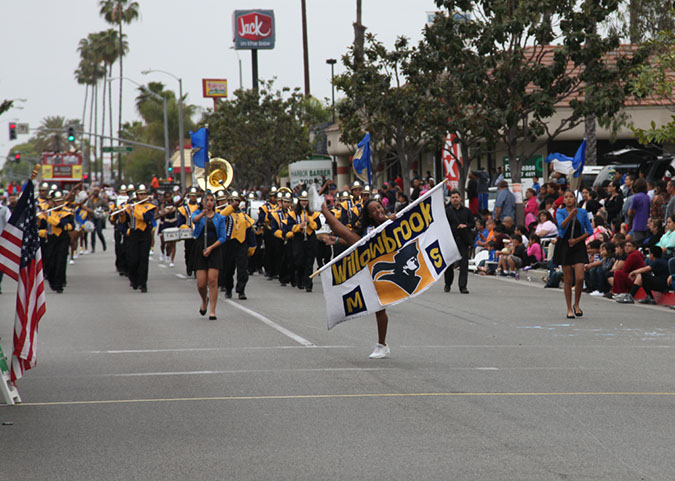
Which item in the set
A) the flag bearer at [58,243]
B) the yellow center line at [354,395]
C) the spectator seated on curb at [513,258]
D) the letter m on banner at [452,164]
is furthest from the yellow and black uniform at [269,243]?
the yellow center line at [354,395]

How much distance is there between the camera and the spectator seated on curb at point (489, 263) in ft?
83.3

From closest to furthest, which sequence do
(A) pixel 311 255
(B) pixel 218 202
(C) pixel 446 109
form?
(B) pixel 218 202
(A) pixel 311 255
(C) pixel 446 109

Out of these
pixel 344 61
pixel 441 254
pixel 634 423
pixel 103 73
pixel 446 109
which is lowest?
pixel 634 423

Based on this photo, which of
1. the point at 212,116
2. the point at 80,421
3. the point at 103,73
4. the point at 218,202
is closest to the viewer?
the point at 80,421

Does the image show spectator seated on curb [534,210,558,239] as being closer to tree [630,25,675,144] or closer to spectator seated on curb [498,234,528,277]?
spectator seated on curb [498,234,528,277]

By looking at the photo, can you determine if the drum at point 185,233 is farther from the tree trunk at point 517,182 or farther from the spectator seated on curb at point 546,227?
the tree trunk at point 517,182

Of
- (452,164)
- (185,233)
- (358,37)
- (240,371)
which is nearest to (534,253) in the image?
(452,164)

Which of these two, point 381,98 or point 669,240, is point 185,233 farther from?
point 381,98

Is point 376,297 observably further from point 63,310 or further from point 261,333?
point 63,310

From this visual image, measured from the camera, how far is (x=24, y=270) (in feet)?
30.7

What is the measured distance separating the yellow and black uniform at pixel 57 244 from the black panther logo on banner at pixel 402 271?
11.6m

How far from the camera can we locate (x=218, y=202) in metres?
17.0

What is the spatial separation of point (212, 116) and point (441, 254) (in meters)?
50.5

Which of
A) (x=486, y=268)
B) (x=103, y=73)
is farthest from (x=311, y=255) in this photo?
(x=103, y=73)
